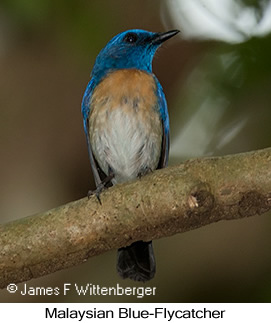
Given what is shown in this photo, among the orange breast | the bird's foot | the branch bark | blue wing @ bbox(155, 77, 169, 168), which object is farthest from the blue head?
the branch bark

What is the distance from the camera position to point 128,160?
4770mm

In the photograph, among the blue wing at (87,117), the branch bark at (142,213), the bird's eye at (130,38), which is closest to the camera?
the branch bark at (142,213)

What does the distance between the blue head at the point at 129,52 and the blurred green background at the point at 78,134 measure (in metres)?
0.60

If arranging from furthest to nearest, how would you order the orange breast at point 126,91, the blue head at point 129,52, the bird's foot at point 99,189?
the blue head at point 129,52 → the orange breast at point 126,91 → the bird's foot at point 99,189

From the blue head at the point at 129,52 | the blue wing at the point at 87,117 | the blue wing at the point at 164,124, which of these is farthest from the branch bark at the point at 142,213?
the blue head at the point at 129,52

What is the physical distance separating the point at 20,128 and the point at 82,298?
118cm

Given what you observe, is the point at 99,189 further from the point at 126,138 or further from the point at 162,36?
the point at 162,36

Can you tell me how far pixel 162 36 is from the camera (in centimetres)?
498

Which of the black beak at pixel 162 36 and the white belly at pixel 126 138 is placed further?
the black beak at pixel 162 36

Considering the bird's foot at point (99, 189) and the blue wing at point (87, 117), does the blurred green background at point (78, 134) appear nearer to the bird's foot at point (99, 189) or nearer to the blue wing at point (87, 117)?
the blue wing at point (87, 117)

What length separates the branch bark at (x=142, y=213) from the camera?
9.75 ft

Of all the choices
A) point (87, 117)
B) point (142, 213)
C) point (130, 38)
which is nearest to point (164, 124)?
point (87, 117)

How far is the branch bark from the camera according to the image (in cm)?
297
